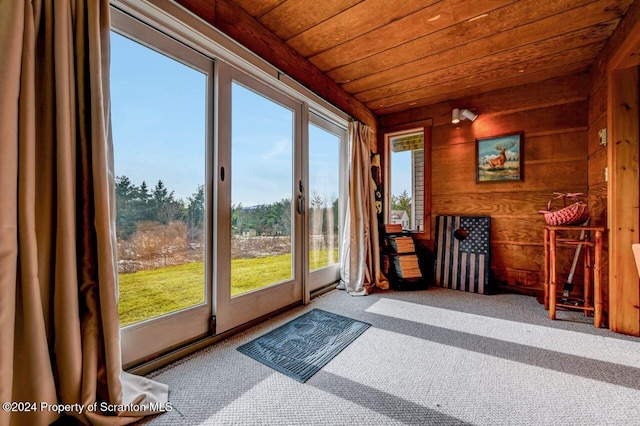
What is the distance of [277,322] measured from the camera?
2.10 m

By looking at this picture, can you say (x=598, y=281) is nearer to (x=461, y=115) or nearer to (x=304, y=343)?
(x=461, y=115)

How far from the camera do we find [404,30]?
6.58 ft

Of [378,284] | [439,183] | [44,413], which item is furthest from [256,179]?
[439,183]

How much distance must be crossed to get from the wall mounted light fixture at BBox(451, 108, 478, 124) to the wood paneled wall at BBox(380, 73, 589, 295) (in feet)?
0.24

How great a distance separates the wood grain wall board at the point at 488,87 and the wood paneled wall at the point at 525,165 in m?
0.07

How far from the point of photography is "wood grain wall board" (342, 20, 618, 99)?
208 cm

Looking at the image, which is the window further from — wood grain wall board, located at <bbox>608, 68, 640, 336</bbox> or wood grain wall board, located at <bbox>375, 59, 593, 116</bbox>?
wood grain wall board, located at <bbox>608, 68, 640, 336</bbox>

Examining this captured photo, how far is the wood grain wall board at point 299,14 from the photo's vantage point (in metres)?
1.77

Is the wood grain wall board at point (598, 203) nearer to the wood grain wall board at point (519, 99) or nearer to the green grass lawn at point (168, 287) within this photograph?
the wood grain wall board at point (519, 99)

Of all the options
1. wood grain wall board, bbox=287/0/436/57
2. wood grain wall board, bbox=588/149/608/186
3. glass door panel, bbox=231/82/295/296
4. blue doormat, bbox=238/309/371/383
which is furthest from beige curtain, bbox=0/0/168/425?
wood grain wall board, bbox=588/149/608/186

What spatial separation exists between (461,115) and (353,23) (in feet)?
6.01

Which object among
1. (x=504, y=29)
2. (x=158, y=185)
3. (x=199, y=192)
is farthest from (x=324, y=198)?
(x=504, y=29)

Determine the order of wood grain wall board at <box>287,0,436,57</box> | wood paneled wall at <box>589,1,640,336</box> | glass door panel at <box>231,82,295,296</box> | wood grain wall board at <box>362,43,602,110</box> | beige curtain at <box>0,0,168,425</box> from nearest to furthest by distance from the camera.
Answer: beige curtain at <box>0,0,168,425</box>, wood grain wall board at <box>287,0,436,57</box>, wood paneled wall at <box>589,1,640,336</box>, glass door panel at <box>231,82,295,296</box>, wood grain wall board at <box>362,43,602,110</box>

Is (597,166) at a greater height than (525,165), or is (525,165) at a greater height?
(525,165)
